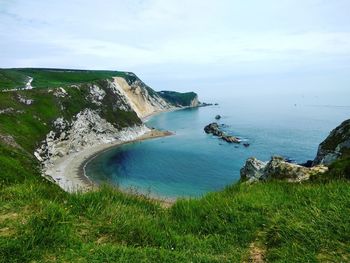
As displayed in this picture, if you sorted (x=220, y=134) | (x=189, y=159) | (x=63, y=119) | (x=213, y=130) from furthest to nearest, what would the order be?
(x=213, y=130), (x=220, y=134), (x=63, y=119), (x=189, y=159)

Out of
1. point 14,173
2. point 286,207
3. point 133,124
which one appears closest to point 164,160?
point 133,124

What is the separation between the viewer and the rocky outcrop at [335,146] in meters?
48.8

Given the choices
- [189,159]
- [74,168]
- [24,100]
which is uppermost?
[24,100]

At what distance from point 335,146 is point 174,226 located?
48103 millimetres

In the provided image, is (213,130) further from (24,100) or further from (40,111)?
(24,100)

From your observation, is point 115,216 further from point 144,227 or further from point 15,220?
point 15,220

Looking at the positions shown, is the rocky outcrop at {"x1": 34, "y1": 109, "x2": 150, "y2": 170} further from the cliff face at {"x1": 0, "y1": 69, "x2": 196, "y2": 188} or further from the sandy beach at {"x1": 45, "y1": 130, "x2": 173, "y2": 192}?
the sandy beach at {"x1": 45, "y1": 130, "x2": 173, "y2": 192}

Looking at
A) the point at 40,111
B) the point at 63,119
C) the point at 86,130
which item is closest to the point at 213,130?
the point at 86,130

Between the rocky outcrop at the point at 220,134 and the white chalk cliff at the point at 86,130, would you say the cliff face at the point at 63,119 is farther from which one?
the rocky outcrop at the point at 220,134

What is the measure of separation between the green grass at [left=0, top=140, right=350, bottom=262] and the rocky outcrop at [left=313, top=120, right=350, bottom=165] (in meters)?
42.4

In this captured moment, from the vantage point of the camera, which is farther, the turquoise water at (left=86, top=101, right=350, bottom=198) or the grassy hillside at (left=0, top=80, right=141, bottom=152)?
the grassy hillside at (left=0, top=80, right=141, bottom=152)

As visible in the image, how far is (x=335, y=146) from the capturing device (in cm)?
5141

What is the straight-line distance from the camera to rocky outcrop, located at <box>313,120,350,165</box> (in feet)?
160

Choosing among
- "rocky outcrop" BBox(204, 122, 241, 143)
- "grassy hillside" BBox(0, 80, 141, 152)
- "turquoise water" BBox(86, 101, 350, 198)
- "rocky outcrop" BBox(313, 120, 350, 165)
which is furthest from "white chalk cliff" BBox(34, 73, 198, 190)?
"rocky outcrop" BBox(313, 120, 350, 165)
